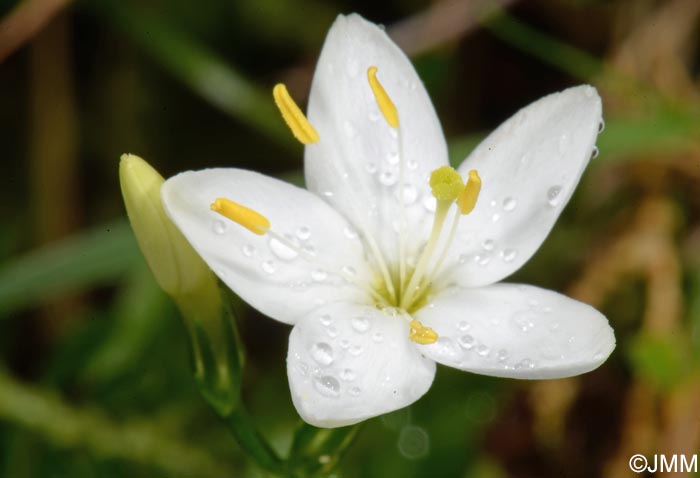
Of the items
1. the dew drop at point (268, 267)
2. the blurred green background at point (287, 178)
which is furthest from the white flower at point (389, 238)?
the blurred green background at point (287, 178)

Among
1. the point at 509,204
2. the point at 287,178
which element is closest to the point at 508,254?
the point at 509,204

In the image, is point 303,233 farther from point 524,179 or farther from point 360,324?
point 524,179

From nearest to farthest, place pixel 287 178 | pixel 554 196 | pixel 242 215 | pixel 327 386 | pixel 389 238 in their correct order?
1. pixel 327 386
2. pixel 242 215
3. pixel 554 196
4. pixel 389 238
5. pixel 287 178

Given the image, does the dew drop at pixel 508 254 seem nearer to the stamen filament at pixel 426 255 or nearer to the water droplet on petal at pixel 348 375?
the stamen filament at pixel 426 255

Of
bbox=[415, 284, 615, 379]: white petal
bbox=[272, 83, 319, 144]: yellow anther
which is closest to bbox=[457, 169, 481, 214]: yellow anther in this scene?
bbox=[415, 284, 615, 379]: white petal

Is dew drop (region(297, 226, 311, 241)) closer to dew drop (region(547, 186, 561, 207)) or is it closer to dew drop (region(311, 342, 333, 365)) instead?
dew drop (region(311, 342, 333, 365))

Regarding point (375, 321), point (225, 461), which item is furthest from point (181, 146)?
point (375, 321)

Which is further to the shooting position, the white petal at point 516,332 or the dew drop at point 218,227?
the dew drop at point 218,227

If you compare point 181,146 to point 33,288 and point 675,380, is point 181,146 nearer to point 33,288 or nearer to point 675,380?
point 33,288
